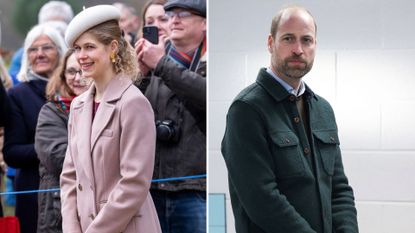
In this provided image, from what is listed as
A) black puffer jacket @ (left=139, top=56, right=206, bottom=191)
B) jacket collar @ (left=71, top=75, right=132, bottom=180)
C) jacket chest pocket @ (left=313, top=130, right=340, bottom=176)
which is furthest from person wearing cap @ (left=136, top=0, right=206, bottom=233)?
jacket chest pocket @ (left=313, top=130, right=340, bottom=176)

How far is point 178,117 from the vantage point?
304 cm

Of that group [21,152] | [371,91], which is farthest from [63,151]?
[371,91]

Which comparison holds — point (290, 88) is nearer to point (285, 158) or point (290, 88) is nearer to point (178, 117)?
point (285, 158)

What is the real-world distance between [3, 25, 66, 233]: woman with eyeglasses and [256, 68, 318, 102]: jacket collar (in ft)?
2.88

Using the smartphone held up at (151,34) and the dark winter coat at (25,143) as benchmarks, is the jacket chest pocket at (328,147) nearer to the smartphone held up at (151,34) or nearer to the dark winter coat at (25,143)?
the smartphone held up at (151,34)

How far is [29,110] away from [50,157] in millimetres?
233

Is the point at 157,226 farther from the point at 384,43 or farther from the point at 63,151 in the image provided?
the point at 384,43

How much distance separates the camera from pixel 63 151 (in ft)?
9.82

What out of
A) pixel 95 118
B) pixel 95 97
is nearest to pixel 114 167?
pixel 95 118

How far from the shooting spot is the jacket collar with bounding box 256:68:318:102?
302 centimetres

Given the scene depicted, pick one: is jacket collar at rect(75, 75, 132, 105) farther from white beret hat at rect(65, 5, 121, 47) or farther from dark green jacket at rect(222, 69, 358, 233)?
dark green jacket at rect(222, 69, 358, 233)

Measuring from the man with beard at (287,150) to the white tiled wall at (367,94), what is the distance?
0.21ft

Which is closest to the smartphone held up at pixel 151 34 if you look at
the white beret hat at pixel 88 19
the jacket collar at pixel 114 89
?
the white beret hat at pixel 88 19

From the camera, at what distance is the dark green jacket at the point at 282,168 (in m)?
2.92
